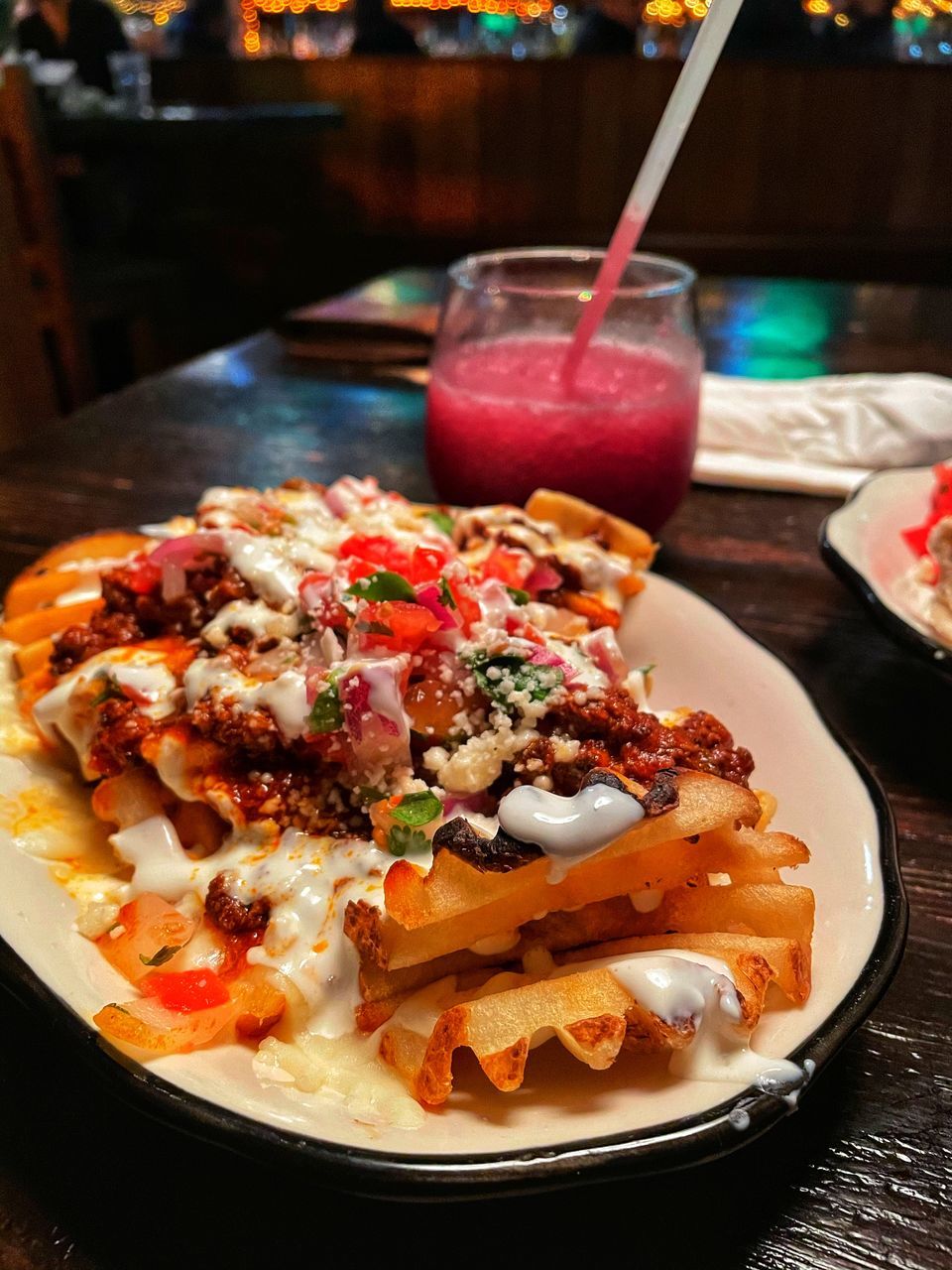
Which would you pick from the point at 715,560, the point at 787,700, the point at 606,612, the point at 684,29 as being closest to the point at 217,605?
the point at 606,612

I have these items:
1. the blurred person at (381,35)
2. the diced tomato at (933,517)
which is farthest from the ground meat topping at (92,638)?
the blurred person at (381,35)

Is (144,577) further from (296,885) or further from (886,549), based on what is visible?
(886,549)

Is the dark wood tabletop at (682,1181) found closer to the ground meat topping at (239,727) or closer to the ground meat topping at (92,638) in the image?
the ground meat topping at (239,727)

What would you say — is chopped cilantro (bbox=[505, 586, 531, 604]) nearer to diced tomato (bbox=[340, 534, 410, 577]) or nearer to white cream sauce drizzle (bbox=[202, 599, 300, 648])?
diced tomato (bbox=[340, 534, 410, 577])

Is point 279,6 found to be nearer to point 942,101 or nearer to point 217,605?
point 942,101

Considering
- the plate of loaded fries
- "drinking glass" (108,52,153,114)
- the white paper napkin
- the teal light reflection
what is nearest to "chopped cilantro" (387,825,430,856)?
the plate of loaded fries

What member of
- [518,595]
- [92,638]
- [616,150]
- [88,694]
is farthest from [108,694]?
[616,150]
